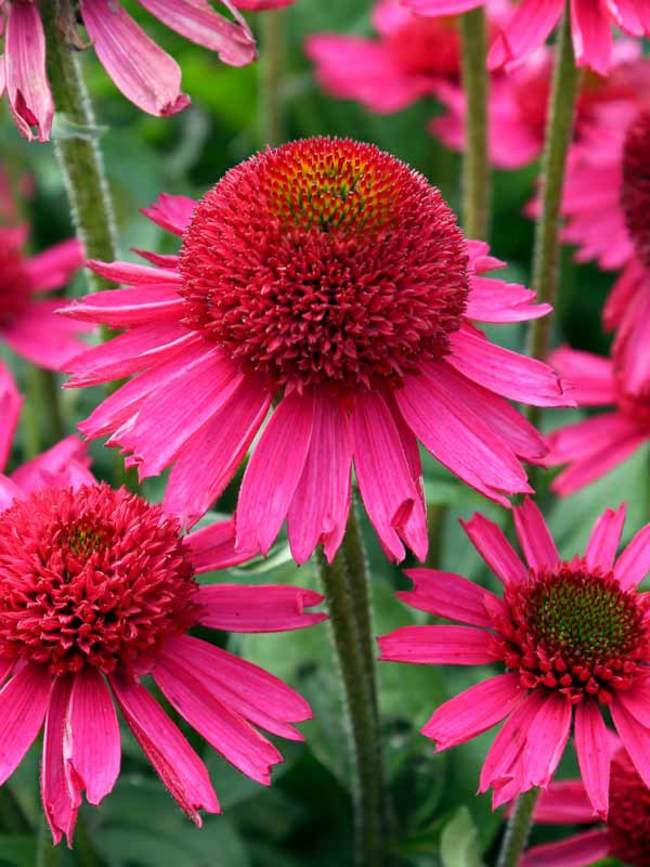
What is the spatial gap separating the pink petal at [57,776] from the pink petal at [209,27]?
1.36ft

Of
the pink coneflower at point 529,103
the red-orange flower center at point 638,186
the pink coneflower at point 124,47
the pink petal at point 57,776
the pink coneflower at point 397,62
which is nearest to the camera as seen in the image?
the pink petal at point 57,776

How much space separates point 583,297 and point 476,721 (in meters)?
1.16

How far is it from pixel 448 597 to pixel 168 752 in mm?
208

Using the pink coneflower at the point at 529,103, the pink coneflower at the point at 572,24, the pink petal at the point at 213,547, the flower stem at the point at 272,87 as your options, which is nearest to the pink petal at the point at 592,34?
the pink coneflower at the point at 572,24

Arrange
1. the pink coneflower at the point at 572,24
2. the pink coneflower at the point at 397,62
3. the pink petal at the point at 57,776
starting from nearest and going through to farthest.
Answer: the pink petal at the point at 57,776 → the pink coneflower at the point at 572,24 → the pink coneflower at the point at 397,62

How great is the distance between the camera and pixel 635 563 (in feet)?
3.05

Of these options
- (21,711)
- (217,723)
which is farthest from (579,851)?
(21,711)

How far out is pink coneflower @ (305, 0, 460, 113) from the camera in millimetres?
1875

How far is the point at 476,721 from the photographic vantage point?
2.68 ft

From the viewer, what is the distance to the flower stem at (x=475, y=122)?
4.01 ft

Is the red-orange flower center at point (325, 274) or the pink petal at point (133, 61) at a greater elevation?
the pink petal at point (133, 61)

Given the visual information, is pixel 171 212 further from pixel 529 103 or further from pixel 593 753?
pixel 529 103

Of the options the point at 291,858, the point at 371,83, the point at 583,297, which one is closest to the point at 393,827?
the point at 291,858

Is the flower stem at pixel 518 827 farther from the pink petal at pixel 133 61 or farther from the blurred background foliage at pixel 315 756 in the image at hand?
the pink petal at pixel 133 61
